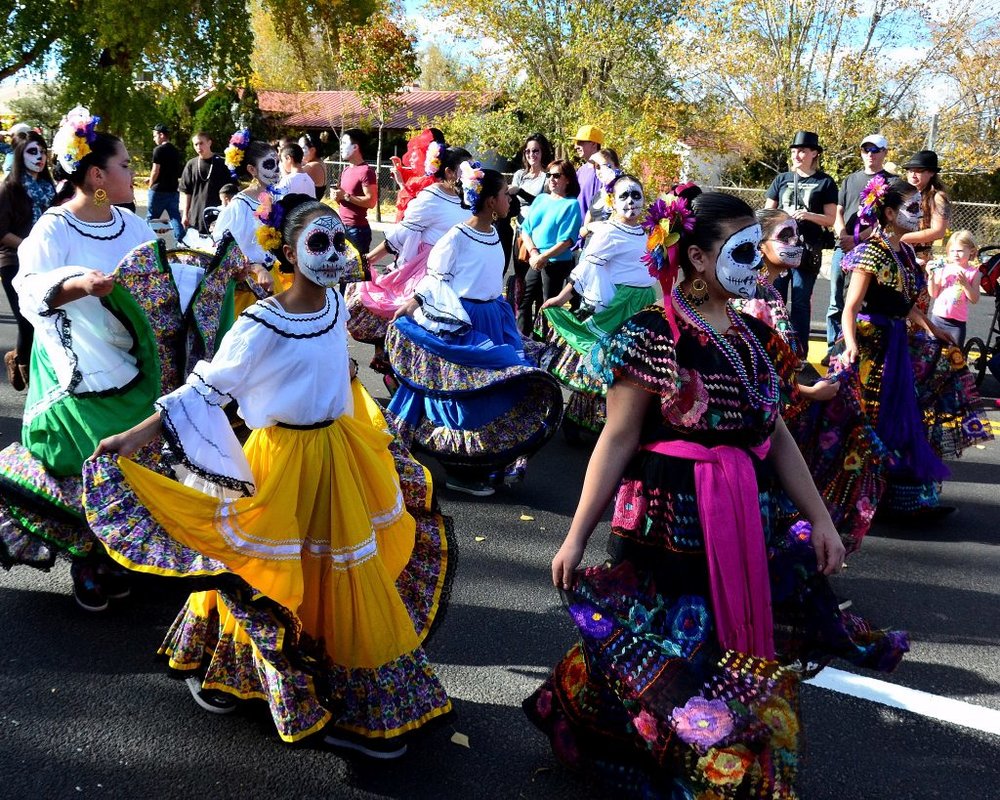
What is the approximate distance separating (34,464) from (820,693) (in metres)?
3.35

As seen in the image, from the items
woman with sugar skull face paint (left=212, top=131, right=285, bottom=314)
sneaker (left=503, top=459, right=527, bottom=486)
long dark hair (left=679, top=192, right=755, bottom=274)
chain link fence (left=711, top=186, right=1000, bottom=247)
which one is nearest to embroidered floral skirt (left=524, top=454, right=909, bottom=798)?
long dark hair (left=679, top=192, right=755, bottom=274)

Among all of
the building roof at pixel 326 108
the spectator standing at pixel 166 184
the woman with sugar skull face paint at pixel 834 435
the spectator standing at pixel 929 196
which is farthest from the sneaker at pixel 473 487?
the building roof at pixel 326 108

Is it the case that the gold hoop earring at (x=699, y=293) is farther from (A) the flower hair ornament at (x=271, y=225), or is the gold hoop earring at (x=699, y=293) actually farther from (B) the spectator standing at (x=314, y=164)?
(B) the spectator standing at (x=314, y=164)

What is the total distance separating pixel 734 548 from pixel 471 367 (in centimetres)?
341

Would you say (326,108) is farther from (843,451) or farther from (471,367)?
(843,451)

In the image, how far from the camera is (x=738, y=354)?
3.04m

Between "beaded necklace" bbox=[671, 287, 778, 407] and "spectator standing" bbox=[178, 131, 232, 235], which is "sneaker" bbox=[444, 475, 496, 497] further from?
"spectator standing" bbox=[178, 131, 232, 235]

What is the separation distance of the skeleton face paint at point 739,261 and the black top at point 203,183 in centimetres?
888

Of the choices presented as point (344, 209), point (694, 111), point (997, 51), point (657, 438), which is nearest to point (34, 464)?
point (657, 438)

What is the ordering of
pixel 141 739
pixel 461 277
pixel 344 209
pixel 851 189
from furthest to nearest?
pixel 344 209
pixel 851 189
pixel 461 277
pixel 141 739

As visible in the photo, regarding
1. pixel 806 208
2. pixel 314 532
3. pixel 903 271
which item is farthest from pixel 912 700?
pixel 806 208

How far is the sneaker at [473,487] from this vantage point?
616 cm

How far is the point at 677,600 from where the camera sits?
2988mm

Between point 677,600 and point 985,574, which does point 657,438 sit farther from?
point 985,574
